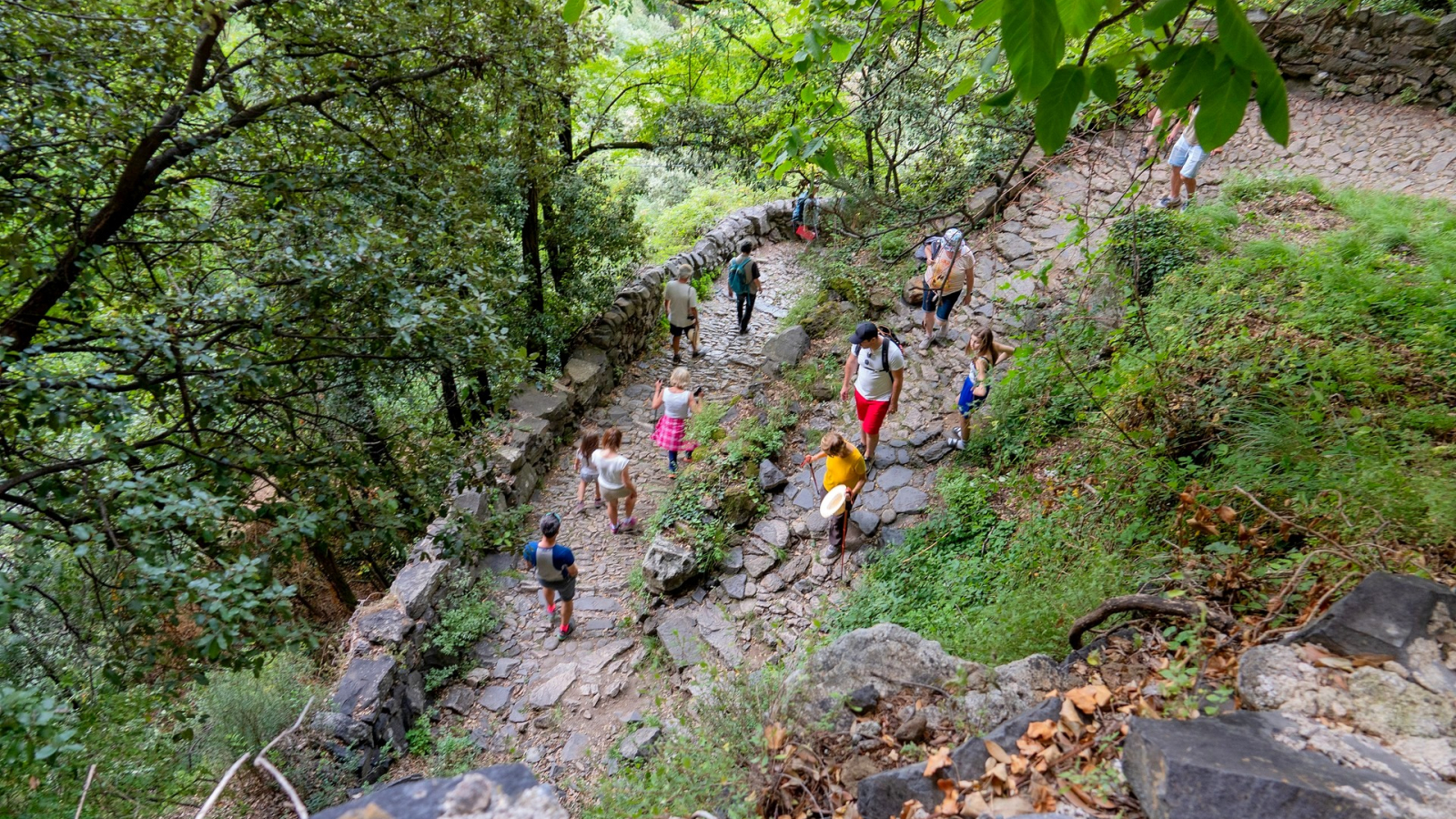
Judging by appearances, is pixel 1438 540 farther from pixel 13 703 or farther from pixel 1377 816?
pixel 13 703

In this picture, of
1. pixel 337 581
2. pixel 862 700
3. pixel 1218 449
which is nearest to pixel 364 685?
pixel 337 581

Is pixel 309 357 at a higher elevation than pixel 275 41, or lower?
lower

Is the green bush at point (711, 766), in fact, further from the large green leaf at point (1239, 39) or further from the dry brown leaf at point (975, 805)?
the large green leaf at point (1239, 39)

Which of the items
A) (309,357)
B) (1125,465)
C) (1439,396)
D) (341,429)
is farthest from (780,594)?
(1439,396)

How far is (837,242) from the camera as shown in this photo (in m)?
11.3

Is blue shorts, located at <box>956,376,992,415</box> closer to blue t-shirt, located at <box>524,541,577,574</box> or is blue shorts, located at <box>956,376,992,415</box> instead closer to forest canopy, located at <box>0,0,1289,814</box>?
forest canopy, located at <box>0,0,1289,814</box>

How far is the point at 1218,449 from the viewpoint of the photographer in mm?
4180

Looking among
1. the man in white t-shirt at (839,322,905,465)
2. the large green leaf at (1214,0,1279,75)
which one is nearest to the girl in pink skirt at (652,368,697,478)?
the man in white t-shirt at (839,322,905,465)

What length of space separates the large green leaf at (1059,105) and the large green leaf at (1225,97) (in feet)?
0.81

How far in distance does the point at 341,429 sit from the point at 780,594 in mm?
4068

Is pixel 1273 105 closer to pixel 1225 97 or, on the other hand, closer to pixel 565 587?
pixel 1225 97

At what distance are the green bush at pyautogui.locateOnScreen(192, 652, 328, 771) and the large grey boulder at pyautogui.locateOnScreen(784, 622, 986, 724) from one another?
3.83 metres

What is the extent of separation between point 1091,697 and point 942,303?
603 cm

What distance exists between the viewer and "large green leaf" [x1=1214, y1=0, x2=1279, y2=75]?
1339 mm
